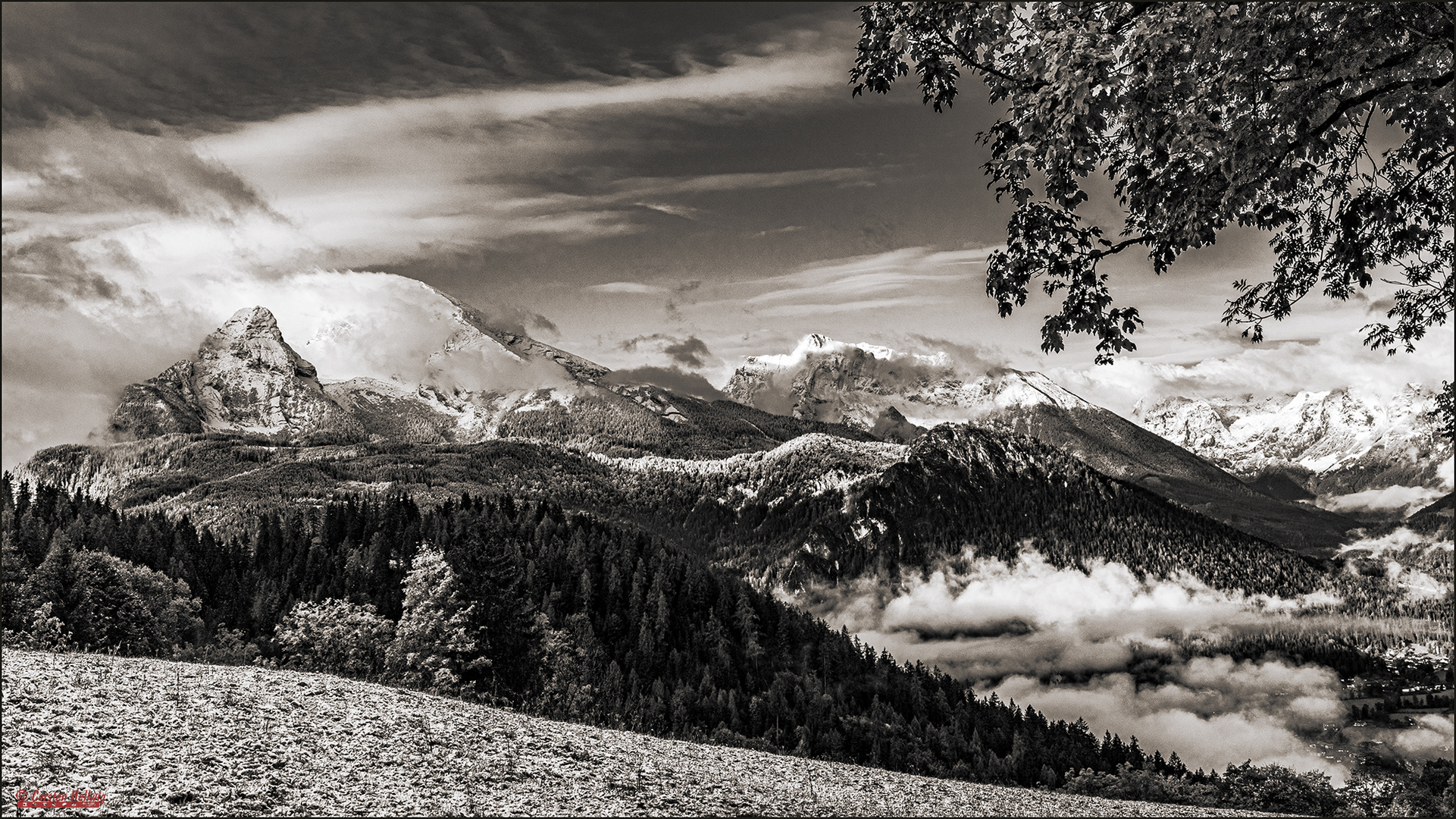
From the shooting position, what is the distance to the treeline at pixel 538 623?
4609cm

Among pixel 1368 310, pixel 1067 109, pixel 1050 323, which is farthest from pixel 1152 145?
pixel 1368 310

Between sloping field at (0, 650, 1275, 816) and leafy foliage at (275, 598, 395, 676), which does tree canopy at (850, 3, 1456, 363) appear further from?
leafy foliage at (275, 598, 395, 676)

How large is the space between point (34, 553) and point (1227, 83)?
13102cm

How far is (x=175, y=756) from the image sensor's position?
1343 cm

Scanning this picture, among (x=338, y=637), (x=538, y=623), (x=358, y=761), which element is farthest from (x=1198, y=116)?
(x=538, y=623)

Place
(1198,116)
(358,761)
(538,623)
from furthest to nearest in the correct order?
1. (538,623)
2. (358,761)
3. (1198,116)

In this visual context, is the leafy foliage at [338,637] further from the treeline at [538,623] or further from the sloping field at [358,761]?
the sloping field at [358,761]

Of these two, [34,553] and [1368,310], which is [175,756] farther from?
[34,553]

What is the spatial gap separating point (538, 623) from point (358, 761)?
46.8 metres

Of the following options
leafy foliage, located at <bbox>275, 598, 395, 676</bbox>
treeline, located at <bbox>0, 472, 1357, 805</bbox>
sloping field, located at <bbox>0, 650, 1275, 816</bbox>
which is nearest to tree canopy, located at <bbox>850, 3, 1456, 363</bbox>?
sloping field, located at <bbox>0, 650, 1275, 816</bbox>

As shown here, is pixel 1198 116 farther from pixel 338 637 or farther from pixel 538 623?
pixel 538 623

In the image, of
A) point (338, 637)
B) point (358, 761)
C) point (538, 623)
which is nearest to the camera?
point (358, 761)

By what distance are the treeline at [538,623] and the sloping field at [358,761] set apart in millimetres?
6072

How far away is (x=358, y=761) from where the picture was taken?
14320mm
